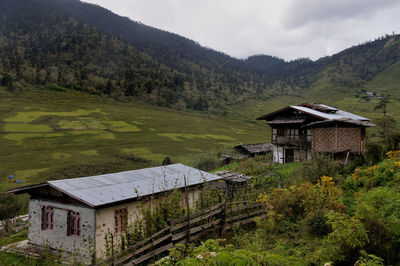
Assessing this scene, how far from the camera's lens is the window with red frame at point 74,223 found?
44.9ft

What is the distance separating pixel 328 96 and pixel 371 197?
159 m

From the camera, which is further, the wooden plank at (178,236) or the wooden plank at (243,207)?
the wooden plank at (243,207)

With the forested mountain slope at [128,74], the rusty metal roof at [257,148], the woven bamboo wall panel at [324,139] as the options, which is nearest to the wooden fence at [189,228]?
the woven bamboo wall panel at [324,139]

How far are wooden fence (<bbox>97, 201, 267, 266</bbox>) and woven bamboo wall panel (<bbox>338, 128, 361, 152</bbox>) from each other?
57.0 feet

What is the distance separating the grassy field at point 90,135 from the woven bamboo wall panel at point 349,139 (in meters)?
27.7

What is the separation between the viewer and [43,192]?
51.1 feet

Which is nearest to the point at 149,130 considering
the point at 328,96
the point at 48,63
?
the point at 48,63

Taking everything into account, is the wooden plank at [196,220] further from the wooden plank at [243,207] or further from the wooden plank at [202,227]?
the wooden plank at [243,207]

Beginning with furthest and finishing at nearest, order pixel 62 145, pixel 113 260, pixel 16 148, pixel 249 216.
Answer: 1. pixel 62 145
2. pixel 16 148
3. pixel 249 216
4. pixel 113 260

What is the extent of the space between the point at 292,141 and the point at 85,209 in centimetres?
2390

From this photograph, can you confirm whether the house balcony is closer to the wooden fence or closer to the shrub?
the shrub

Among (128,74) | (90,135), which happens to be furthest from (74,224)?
(128,74)

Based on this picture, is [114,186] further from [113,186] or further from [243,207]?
[243,207]

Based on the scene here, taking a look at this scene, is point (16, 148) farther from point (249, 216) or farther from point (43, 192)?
point (249, 216)
